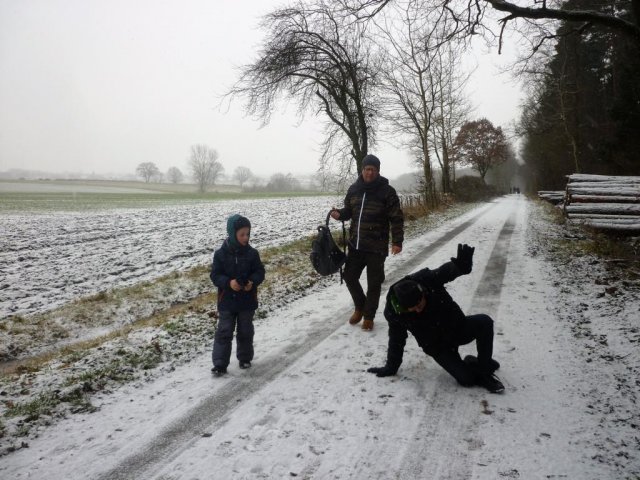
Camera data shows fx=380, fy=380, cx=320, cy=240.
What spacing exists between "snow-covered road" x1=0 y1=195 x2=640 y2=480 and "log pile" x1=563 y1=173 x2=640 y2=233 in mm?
8435

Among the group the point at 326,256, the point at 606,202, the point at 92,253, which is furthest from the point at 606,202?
the point at 92,253

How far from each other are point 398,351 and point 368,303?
4.71ft

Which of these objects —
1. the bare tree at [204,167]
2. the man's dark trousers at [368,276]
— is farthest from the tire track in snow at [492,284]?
the bare tree at [204,167]

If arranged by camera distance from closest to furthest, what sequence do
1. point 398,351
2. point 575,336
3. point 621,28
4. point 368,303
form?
point 398,351, point 575,336, point 368,303, point 621,28

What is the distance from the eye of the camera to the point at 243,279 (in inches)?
167

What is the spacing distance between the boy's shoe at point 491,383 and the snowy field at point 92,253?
328 inches

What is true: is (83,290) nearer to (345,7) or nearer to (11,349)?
(11,349)

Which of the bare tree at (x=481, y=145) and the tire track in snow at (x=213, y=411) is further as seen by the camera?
the bare tree at (x=481, y=145)

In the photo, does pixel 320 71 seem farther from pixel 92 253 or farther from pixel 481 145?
pixel 481 145

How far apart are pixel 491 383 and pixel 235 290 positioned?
2737mm

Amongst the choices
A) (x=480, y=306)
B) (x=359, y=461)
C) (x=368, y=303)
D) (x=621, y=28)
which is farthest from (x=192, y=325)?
(x=621, y=28)

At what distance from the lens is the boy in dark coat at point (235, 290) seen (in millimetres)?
4176

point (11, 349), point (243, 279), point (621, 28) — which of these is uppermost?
point (621, 28)

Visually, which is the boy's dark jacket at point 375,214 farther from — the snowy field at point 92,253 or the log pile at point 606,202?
the log pile at point 606,202
